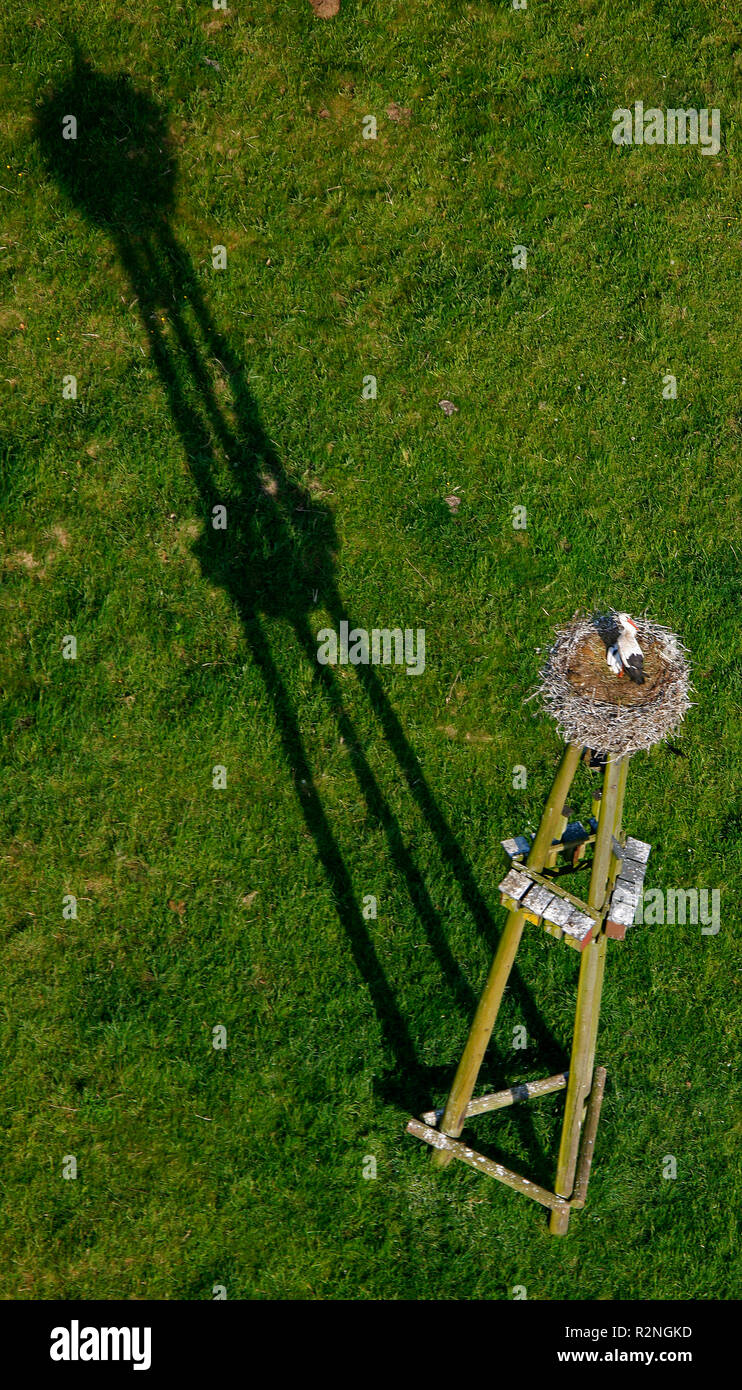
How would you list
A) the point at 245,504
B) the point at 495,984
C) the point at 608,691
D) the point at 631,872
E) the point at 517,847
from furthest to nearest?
the point at 245,504, the point at 495,984, the point at 631,872, the point at 517,847, the point at 608,691

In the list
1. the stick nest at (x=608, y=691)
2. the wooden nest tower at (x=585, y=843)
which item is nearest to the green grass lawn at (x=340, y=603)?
the wooden nest tower at (x=585, y=843)

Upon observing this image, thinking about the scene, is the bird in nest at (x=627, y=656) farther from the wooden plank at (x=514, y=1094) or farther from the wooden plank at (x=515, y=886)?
the wooden plank at (x=514, y=1094)

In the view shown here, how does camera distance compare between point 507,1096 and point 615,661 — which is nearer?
point 615,661

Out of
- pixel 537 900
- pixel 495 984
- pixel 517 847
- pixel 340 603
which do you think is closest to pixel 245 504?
pixel 340 603

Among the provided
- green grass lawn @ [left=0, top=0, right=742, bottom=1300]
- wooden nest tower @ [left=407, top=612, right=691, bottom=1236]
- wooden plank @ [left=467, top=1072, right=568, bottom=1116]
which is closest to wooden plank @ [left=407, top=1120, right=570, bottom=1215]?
wooden nest tower @ [left=407, top=612, right=691, bottom=1236]

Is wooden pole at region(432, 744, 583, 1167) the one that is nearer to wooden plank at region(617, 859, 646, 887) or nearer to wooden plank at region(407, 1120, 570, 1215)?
wooden plank at region(407, 1120, 570, 1215)

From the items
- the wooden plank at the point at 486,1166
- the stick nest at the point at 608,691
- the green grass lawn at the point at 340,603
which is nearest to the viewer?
the stick nest at the point at 608,691

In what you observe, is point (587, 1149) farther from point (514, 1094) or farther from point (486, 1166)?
point (486, 1166)
